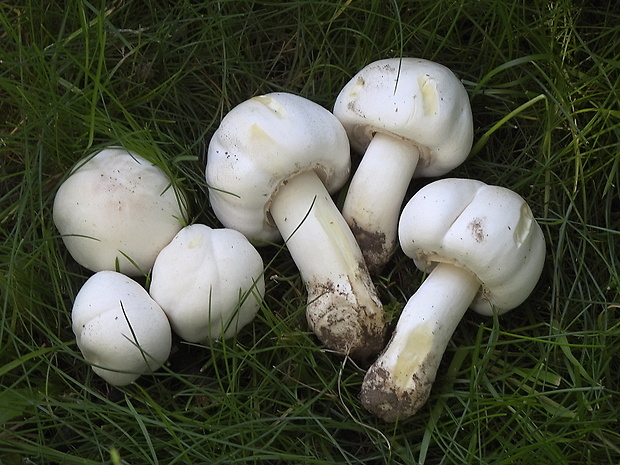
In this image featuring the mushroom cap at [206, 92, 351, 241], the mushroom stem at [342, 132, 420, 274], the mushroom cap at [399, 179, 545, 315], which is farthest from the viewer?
the mushroom stem at [342, 132, 420, 274]

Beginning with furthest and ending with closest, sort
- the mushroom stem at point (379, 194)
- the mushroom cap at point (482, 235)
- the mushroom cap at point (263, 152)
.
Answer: the mushroom stem at point (379, 194) < the mushroom cap at point (263, 152) < the mushroom cap at point (482, 235)

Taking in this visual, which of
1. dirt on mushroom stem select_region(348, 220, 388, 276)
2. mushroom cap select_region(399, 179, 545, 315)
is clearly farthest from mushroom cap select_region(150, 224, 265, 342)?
mushroom cap select_region(399, 179, 545, 315)

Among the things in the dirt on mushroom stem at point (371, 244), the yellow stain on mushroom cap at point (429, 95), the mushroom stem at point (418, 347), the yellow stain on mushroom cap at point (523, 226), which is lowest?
the mushroom stem at point (418, 347)

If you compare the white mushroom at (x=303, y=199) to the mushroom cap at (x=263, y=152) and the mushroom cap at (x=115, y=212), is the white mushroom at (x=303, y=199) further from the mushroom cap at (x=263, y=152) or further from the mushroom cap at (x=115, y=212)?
the mushroom cap at (x=115, y=212)

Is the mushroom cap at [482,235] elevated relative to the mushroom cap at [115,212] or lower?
lower

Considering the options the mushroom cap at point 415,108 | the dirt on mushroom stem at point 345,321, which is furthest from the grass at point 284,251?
the mushroom cap at point 415,108

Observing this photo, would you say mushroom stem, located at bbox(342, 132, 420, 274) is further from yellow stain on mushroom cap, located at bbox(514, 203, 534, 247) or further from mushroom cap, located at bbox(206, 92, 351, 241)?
yellow stain on mushroom cap, located at bbox(514, 203, 534, 247)

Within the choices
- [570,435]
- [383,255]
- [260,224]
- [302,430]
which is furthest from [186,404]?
[570,435]

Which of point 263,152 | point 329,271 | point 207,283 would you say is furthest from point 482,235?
point 207,283
